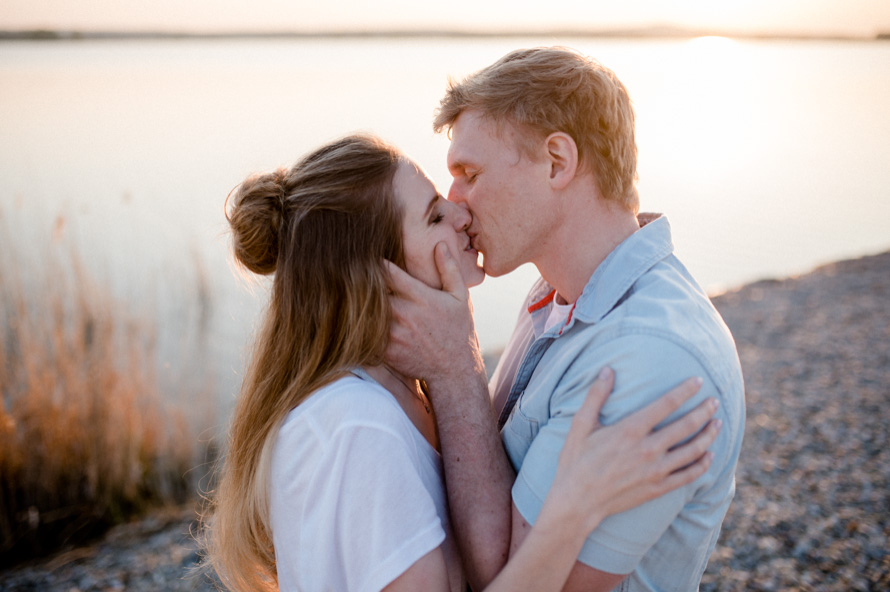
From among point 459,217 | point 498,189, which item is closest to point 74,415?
point 459,217

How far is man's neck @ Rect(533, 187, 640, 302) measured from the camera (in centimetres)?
228

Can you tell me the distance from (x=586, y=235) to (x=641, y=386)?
2.38 feet

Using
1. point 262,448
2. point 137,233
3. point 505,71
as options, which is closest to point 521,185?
point 505,71

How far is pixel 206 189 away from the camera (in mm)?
10711

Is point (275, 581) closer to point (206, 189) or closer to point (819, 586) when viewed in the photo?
point (819, 586)

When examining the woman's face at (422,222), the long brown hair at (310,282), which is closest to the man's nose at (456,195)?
the woman's face at (422,222)

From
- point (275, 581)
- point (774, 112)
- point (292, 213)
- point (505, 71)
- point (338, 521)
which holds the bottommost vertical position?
point (774, 112)

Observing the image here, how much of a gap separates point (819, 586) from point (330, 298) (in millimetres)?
3204

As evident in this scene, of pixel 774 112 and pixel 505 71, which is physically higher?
pixel 505 71

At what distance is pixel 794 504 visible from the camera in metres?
4.49

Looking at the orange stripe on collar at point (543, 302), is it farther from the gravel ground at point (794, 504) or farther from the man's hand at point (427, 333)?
the gravel ground at point (794, 504)

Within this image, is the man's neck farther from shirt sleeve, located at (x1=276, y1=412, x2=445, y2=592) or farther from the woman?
shirt sleeve, located at (x1=276, y1=412, x2=445, y2=592)

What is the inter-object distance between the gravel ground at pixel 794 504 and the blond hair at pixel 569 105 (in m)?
2.68

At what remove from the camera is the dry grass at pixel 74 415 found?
4.63 meters
